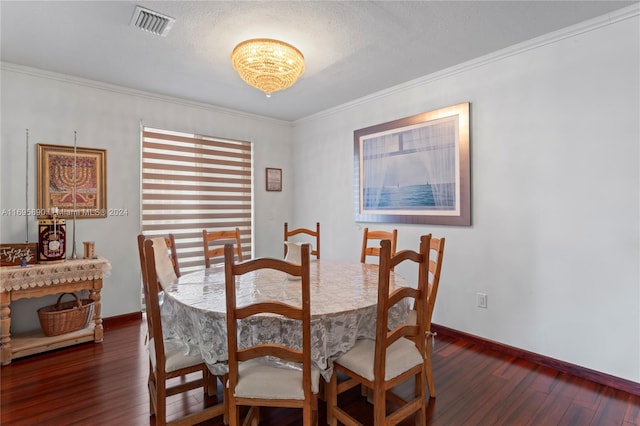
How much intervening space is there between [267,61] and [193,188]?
2.27 metres

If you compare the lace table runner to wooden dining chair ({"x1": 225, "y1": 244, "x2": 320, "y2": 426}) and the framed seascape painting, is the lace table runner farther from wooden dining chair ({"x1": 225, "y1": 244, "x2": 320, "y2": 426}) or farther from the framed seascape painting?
the framed seascape painting

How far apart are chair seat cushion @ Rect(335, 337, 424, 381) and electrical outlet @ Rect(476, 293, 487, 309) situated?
Answer: 1425 mm

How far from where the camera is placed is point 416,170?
3252mm

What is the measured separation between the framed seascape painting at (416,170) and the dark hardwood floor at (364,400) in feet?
4.19

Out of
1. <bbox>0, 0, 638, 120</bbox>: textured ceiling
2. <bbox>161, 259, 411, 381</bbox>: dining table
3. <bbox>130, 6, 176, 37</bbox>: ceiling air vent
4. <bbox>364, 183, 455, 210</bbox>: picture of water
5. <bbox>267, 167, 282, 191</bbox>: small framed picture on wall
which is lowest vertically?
<bbox>161, 259, 411, 381</bbox>: dining table

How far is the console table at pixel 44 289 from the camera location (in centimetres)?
250

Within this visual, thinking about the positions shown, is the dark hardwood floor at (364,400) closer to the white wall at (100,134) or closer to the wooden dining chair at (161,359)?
the wooden dining chair at (161,359)

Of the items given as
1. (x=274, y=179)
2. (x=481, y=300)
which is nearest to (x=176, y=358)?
(x=481, y=300)

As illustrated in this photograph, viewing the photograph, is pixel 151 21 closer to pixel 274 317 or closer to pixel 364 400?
pixel 274 317

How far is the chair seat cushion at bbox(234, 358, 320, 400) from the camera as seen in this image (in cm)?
140

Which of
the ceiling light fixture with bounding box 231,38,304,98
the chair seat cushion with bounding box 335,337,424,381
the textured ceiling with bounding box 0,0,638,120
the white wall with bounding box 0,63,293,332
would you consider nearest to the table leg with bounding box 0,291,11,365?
the white wall with bounding box 0,63,293,332

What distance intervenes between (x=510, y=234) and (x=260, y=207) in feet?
10.2

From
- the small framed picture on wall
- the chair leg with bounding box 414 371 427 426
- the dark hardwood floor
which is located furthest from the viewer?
the small framed picture on wall

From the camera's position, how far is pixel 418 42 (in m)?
2.52
